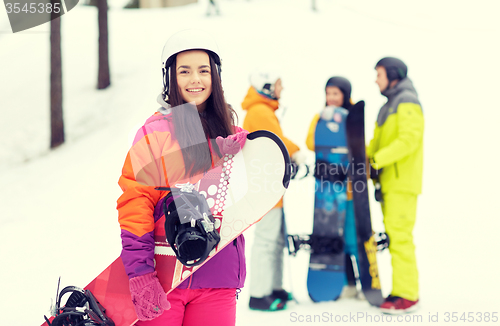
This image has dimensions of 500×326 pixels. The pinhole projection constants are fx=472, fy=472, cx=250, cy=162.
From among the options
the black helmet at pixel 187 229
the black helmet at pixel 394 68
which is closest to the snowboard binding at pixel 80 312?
the black helmet at pixel 187 229

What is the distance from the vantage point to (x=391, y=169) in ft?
9.76

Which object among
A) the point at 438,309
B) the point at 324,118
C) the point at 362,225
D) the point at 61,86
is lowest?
the point at 438,309

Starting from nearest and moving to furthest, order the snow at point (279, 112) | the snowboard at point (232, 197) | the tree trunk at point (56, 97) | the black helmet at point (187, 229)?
the black helmet at point (187, 229) → the snowboard at point (232, 197) → the snow at point (279, 112) → the tree trunk at point (56, 97)

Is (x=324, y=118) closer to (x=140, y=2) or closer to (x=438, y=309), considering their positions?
(x=438, y=309)

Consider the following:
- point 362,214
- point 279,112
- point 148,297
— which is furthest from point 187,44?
point 279,112

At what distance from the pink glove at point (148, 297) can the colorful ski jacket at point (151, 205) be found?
0.9 inches

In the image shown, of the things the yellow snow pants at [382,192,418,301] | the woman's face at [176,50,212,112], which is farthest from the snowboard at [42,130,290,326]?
the yellow snow pants at [382,192,418,301]

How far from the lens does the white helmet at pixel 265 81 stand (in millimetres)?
2930

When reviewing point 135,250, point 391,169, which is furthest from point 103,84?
point 135,250

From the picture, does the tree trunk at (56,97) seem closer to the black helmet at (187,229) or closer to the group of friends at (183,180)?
the group of friends at (183,180)

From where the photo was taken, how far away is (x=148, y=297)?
1243mm

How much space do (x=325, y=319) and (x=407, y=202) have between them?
880mm

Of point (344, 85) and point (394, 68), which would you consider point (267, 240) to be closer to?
point (344, 85)

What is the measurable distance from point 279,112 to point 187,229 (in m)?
4.37
